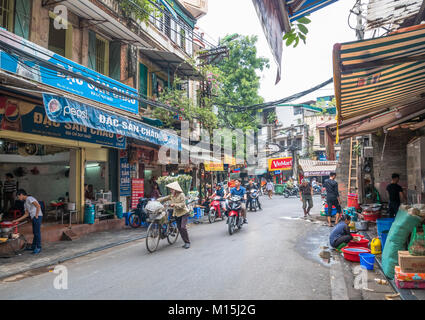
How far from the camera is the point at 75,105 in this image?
7605 mm

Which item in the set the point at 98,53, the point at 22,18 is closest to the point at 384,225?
the point at 22,18

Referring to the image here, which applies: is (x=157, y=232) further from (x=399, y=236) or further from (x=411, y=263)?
(x=411, y=263)

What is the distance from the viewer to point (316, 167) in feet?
111

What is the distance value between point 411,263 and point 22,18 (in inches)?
433

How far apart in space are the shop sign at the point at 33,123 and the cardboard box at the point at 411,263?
9176 millimetres

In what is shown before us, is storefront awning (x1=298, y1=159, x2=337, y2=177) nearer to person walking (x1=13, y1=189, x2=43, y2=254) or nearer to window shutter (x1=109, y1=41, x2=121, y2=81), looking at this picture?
window shutter (x1=109, y1=41, x2=121, y2=81)

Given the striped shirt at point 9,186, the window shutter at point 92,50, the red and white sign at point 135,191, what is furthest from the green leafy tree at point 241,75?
the striped shirt at point 9,186

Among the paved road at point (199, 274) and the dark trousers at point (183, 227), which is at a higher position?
the dark trousers at point (183, 227)

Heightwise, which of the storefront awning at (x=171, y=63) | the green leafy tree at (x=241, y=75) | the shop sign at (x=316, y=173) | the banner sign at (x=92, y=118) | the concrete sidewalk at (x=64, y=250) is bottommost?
the concrete sidewalk at (x=64, y=250)

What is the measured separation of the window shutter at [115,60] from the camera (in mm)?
12203

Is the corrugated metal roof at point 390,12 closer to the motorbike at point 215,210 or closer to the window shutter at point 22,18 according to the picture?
the motorbike at point 215,210

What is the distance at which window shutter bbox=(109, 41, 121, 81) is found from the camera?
12.2 metres
